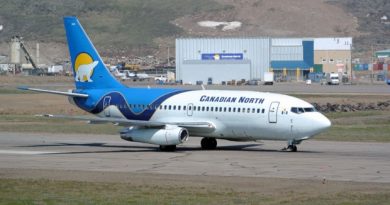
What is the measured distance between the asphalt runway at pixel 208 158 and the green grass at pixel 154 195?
480 cm

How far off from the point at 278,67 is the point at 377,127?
9826 centimetres

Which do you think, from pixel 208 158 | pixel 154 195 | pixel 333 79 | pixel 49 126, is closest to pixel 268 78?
pixel 333 79

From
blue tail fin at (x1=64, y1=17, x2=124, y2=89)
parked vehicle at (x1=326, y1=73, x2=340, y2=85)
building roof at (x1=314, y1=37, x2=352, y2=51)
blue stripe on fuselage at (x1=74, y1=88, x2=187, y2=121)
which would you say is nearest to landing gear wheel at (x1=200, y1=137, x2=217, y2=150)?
blue stripe on fuselage at (x1=74, y1=88, x2=187, y2=121)

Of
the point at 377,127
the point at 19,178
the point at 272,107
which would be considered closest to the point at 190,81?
the point at 377,127

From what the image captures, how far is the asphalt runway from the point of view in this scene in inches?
1486

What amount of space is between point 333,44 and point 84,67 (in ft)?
418

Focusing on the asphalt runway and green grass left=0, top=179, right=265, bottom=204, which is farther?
the asphalt runway

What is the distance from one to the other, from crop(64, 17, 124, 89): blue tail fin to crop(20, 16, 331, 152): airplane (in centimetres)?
5

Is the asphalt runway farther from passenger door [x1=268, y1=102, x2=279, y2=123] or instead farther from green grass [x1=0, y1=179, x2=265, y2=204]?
green grass [x1=0, y1=179, x2=265, y2=204]

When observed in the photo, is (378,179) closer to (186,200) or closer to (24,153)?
(186,200)

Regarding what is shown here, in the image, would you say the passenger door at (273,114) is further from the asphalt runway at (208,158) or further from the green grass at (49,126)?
the green grass at (49,126)

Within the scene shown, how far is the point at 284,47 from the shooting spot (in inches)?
6407

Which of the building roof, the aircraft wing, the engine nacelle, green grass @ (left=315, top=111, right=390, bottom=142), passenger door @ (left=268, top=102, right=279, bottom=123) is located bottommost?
green grass @ (left=315, top=111, right=390, bottom=142)

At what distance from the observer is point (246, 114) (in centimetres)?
4728
